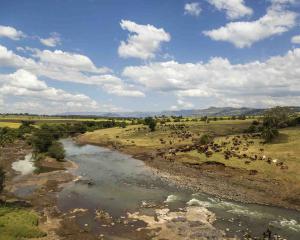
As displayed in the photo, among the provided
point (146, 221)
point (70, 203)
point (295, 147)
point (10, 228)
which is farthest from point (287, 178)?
point (10, 228)

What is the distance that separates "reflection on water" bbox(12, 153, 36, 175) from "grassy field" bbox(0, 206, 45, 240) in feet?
133

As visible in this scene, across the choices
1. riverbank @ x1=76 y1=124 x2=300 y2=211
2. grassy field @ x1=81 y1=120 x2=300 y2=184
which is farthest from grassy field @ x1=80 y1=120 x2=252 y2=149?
riverbank @ x1=76 y1=124 x2=300 y2=211

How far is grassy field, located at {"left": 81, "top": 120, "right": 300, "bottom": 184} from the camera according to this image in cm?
7906

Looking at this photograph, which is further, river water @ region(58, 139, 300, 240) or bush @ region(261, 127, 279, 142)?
bush @ region(261, 127, 279, 142)

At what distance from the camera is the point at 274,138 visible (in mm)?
103562

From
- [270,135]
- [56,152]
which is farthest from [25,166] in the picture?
[270,135]

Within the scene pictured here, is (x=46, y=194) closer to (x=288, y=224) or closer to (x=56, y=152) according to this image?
(x=56, y=152)

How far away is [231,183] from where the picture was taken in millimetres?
75875

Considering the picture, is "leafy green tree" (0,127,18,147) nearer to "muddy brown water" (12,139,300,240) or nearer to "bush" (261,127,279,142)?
"muddy brown water" (12,139,300,240)

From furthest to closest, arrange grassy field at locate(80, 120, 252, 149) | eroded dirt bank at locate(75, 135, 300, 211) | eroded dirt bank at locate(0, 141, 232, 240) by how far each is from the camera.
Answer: grassy field at locate(80, 120, 252, 149), eroded dirt bank at locate(75, 135, 300, 211), eroded dirt bank at locate(0, 141, 232, 240)

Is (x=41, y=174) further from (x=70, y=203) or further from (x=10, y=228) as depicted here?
(x=10, y=228)

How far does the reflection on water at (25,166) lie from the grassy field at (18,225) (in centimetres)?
4063

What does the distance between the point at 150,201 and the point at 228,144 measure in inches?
1959

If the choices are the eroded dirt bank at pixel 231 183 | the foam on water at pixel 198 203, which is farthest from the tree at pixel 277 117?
the foam on water at pixel 198 203
